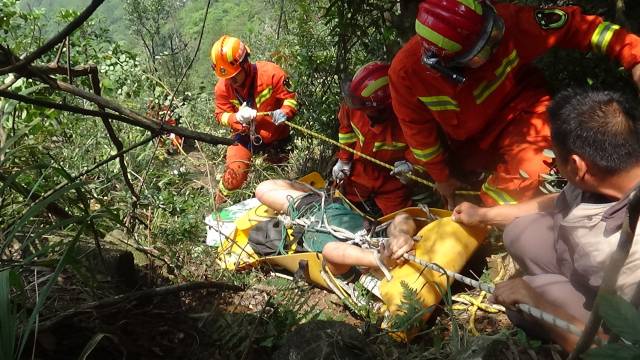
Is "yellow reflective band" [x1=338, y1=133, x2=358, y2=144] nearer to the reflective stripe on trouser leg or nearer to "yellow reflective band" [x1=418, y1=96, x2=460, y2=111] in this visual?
"yellow reflective band" [x1=418, y1=96, x2=460, y2=111]

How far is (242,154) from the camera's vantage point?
5.28 meters

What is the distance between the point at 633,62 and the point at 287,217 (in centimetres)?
231

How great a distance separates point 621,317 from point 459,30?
6.96 feet

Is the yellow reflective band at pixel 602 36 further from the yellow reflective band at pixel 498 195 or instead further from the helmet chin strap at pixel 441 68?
the yellow reflective band at pixel 498 195

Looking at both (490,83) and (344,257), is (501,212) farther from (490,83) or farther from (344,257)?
(344,257)

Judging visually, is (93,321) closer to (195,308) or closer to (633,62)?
(195,308)

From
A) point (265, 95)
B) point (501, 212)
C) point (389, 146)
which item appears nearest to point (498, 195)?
point (501, 212)

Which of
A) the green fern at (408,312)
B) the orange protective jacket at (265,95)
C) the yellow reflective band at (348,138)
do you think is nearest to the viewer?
the green fern at (408,312)

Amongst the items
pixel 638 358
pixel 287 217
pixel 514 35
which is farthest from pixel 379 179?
pixel 638 358

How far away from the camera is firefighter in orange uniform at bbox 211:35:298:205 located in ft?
16.8

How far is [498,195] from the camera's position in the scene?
2938 millimetres

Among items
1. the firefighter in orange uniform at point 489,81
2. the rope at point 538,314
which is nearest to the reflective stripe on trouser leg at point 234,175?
the firefighter in orange uniform at point 489,81

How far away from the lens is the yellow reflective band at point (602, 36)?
8.62ft

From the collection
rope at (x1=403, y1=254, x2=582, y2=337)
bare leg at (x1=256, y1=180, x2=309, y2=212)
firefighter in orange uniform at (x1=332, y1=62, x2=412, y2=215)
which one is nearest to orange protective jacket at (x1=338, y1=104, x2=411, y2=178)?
firefighter in orange uniform at (x1=332, y1=62, x2=412, y2=215)
